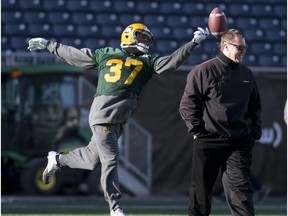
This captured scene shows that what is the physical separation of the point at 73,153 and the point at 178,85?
24.6 ft

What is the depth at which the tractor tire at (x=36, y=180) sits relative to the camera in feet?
52.9

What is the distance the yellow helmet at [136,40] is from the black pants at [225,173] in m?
1.31

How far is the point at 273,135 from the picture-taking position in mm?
17578

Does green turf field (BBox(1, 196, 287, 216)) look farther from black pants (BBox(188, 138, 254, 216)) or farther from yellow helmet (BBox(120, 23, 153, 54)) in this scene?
black pants (BBox(188, 138, 254, 216))

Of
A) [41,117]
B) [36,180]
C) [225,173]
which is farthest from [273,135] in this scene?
[225,173]

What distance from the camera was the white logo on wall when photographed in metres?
17.5

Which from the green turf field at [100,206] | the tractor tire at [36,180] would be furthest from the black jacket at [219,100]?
the tractor tire at [36,180]

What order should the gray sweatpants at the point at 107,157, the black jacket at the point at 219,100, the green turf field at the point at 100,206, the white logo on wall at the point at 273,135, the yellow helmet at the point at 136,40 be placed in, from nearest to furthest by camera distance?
the black jacket at the point at 219,100 < the gray sweatpants at the point at 107,157 < the yellow helmet at the point at 136,40 < the green turf field at the point at 100,206 < the white logo on wall at the point at 273,135

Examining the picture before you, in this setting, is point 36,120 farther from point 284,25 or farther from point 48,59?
point 284,25

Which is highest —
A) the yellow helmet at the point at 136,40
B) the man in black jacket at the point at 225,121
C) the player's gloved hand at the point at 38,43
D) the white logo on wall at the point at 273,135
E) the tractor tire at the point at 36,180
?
the yellow helmet at the point at 136,40

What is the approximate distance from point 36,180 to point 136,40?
710 centimetres

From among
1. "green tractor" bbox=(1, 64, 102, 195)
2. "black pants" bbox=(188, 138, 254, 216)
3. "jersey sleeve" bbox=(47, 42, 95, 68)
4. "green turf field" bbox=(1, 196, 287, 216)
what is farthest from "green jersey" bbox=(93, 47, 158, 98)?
"green tractor" bbox=(1, 64, 102, 195)

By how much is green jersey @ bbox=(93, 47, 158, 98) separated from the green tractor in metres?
6.98

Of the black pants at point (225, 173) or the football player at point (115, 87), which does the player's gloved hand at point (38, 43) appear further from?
the black pants at point (225, 173)
